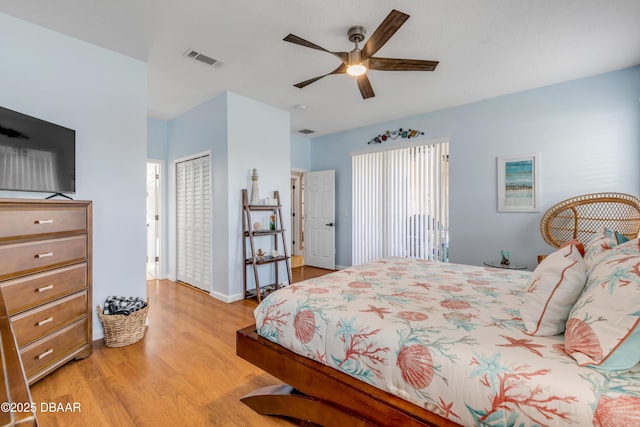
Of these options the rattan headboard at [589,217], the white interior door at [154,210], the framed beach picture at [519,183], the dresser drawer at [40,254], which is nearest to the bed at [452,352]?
the dresser drawer at [40,254]

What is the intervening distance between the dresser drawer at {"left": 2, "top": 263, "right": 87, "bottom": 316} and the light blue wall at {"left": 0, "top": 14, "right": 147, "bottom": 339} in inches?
18.4

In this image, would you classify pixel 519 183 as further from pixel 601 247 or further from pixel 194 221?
pixel 194 221

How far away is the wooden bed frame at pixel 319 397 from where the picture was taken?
113cm

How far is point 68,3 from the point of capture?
208cm

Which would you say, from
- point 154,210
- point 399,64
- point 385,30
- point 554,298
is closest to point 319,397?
point 554,298

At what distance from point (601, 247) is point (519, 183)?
8.77 feet

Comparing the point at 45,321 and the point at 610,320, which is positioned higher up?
the point at 610,320

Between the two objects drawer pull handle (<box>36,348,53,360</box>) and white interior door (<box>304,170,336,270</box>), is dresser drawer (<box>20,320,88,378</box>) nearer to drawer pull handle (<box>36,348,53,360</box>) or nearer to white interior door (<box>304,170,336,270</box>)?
drawer pull handle (<box>36,348,53,360</box>)

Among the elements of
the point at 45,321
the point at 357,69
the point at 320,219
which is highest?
the point at 357,69

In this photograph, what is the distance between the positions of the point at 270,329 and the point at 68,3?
2.70 meters

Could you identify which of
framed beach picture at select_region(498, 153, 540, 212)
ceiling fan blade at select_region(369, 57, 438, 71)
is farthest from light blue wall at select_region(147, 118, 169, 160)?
framed beach picture at select_region(498, 153, 540, 212)

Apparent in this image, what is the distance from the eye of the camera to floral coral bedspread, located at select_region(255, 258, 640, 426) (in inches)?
33.4

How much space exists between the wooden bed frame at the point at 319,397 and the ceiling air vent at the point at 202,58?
2566 millimetres

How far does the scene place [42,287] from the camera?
190 centimetres
